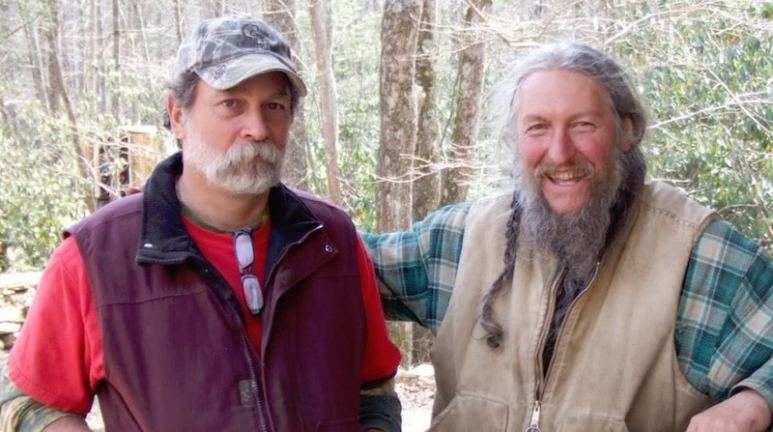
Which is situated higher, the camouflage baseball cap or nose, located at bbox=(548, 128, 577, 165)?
the camouflage baseball cap

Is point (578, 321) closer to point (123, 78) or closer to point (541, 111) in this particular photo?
point (541, 111)

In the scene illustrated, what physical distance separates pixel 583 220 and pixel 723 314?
1.56 ft

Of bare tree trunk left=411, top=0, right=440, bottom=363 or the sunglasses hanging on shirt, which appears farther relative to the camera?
bare tree trunk left=411, top=0, right=440, bottom=363

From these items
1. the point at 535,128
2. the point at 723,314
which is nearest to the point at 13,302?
the point at 535,128

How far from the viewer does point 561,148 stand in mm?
2504

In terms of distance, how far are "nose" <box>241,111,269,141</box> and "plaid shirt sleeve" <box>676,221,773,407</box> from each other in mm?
1278

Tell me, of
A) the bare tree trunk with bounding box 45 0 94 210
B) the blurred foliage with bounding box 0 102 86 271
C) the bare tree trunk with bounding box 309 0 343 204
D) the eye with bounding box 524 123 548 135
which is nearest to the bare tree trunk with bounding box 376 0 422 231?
the bare tree trunk with bounding box 309 0 343 204

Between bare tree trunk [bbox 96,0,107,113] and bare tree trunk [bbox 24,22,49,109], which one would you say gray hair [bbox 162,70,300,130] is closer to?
bare tree trunk [bbox 24,22,49,109]

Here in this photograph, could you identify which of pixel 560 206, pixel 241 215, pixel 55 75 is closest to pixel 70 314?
pixel 241 215

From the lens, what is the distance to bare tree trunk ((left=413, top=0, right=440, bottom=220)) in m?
9.16

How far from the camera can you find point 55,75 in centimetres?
1559

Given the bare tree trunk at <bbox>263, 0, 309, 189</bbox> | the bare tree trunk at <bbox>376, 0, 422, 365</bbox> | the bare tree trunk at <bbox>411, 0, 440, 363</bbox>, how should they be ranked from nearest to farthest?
1. the bare tree trunk at <bbox>376, 0, 422, 365</bbox>
2. the bare tree trunk at <bbox>411, 0, 440, 363</bbox>
3. the bare tree trunk at <bbox>263, 0, 309, 189</bbox>

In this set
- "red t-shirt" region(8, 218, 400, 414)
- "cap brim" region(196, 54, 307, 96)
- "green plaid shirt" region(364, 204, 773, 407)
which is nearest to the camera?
"red t-shirt" region(8, 218, 400, 414)

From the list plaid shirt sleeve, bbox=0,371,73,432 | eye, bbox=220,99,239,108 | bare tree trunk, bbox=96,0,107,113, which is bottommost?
bare tree trunk, bbox=96,0,107,113
